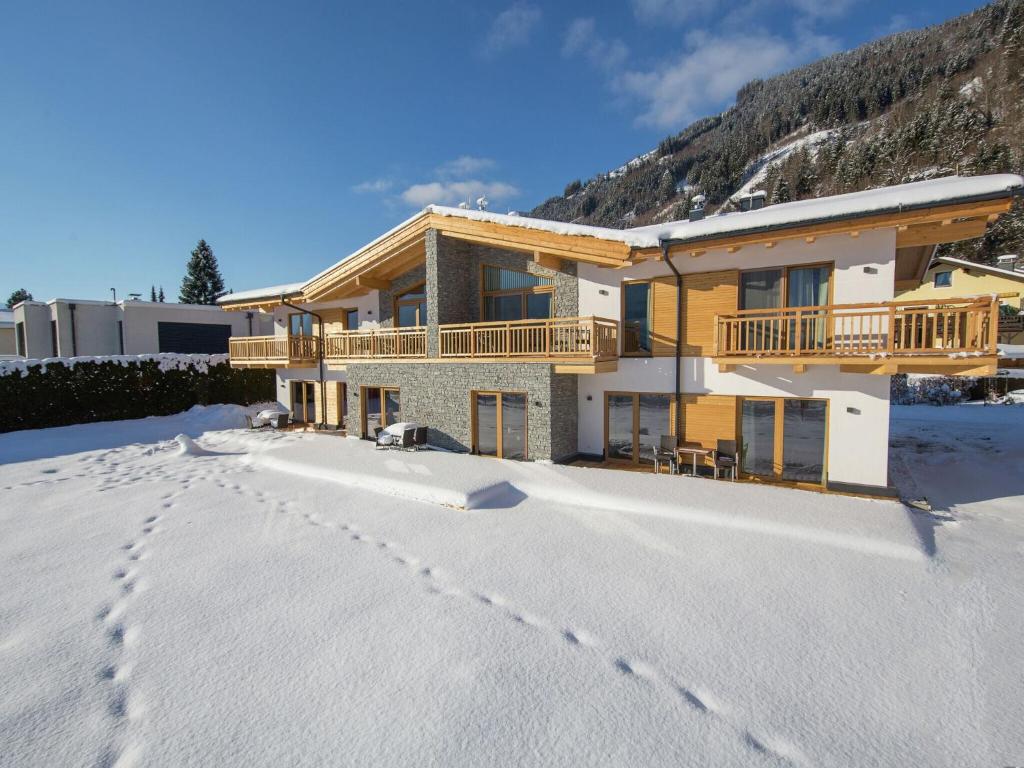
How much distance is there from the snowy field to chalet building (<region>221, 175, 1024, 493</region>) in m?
2.27

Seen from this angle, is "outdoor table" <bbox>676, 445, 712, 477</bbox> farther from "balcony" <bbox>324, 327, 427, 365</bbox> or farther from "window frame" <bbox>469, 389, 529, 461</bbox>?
"balcony" <bbox>324, 327, 427, 365</bbox>

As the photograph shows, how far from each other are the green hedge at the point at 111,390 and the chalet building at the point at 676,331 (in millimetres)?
9392

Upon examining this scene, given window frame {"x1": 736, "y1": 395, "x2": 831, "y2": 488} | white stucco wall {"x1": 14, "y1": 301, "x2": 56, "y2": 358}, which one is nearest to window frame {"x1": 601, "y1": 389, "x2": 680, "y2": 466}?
window frame {"x1": 736, "y1": 395, "x2": 831, "y2": 488}

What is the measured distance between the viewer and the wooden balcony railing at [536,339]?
36.4ft

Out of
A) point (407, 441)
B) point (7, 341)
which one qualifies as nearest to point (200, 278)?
point (7, 341)

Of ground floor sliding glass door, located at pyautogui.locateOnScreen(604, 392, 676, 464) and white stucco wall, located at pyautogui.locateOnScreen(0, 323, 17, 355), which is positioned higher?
white stucco wall, located at pyautogui.locateOnScreen(0, 323, 17, 355)

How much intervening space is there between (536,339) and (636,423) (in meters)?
3.52

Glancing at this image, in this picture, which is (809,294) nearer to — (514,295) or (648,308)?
(648,308)

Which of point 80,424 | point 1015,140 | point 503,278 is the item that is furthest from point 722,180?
point 80,424

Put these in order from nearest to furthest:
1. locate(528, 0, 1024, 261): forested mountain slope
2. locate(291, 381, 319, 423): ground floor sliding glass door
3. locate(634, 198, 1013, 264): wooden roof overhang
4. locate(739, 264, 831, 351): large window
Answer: locate(634, 198, 1013, 264): wooden roof overhang
locate(739, 264, 831, 351): large window
locate(291, 381, 319, 423): ground floor sliding glass door
locate(528, 0, 1024, 261): forested mountain slope

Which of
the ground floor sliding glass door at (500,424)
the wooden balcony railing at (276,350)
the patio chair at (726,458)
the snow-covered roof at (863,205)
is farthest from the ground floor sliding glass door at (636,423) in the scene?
the wooden balcony railing at (276,350)

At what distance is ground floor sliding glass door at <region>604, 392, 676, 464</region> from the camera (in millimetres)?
11492

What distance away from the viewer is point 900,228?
872 centimetres

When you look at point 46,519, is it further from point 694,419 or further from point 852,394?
point 852,394
